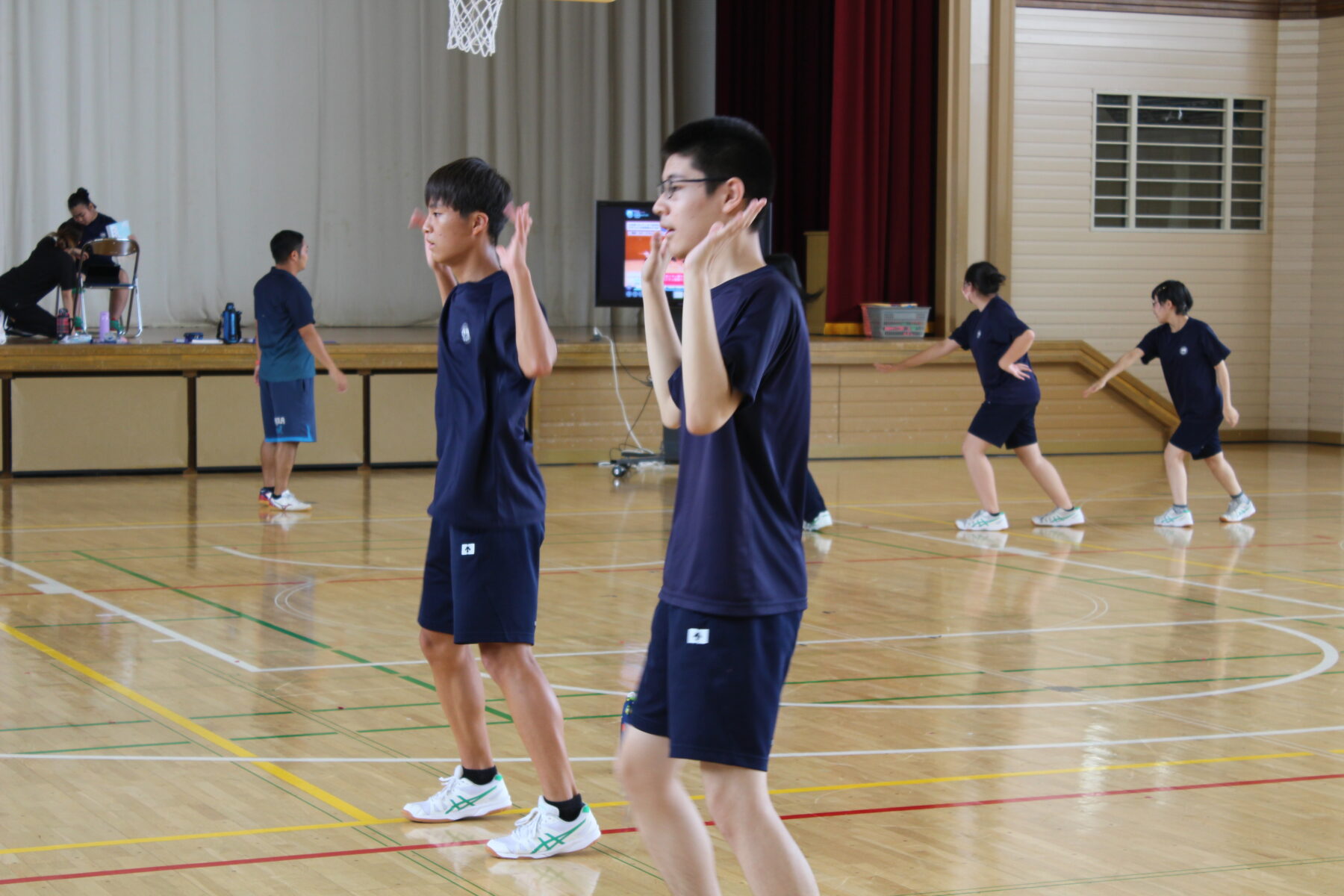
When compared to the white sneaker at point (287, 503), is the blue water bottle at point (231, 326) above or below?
above

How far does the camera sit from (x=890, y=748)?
481cm

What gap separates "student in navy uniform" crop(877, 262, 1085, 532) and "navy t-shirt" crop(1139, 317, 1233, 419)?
0.97 metres

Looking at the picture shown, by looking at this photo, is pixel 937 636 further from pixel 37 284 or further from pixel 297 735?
pixel 37 284

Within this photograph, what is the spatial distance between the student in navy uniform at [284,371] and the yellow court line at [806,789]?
6178mm

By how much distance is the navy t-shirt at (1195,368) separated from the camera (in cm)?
1018

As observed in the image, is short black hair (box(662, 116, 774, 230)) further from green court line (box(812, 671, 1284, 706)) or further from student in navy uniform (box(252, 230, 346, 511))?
student in navy uniform (box(252, 230, 346, 511))

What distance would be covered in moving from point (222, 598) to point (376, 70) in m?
12.2

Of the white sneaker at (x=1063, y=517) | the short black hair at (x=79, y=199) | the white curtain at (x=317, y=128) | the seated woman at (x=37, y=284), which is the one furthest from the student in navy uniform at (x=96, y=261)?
the white sneaker at (x=1063, y=517)

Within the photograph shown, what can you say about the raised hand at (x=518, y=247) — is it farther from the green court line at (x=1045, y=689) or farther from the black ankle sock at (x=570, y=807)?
the green court line at (x=1045, y=689)

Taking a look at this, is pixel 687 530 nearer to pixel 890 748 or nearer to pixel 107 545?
pixel 890 748

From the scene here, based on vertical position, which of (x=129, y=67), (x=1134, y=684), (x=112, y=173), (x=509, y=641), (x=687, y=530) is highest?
(x=129, y=67)

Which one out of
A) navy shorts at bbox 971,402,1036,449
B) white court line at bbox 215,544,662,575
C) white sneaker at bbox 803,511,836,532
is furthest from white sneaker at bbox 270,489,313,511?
navy shorts at bbox 971,402,1036,449

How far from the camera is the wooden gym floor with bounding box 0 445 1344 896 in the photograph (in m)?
3.77

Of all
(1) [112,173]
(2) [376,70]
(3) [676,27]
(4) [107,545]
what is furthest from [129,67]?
(4) [107,545]
